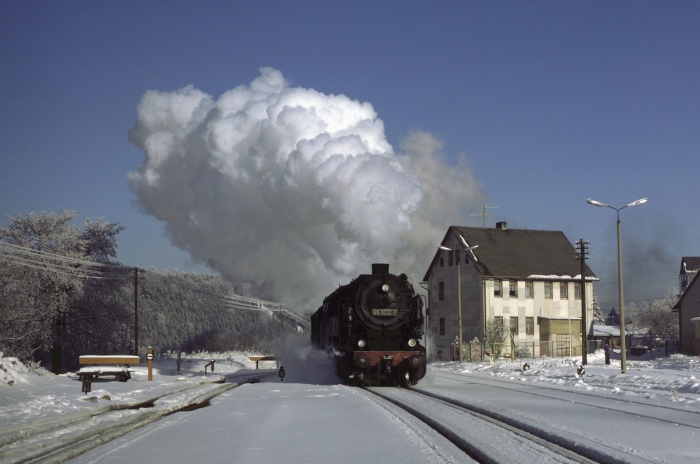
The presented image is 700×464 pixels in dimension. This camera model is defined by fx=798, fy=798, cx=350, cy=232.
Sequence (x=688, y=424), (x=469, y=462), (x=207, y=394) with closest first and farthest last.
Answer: (x=469, y=462) → (x=688, y=424) → (x=207, y=394)

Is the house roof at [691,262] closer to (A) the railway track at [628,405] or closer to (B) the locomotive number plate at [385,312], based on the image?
(A) the railway track at [628,405]

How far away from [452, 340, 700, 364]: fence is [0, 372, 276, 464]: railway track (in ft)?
129

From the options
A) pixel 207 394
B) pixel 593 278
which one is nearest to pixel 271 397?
pixel 207 394

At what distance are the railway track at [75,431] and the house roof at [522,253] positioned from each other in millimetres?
50148

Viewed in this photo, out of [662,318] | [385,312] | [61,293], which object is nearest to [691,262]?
[662,318]

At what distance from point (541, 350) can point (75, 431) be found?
57.1 m

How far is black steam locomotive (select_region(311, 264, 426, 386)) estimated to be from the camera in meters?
27.7

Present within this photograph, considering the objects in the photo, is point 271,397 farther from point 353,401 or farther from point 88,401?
point 88,401

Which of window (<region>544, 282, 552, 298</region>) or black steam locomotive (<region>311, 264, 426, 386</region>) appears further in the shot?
window (<region>544, 282, 552, 298</region>)

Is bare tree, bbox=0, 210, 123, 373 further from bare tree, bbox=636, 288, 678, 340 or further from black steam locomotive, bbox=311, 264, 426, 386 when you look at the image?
bare tree, bbox=636, 288, 678, 340

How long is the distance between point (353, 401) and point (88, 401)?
21.6ft

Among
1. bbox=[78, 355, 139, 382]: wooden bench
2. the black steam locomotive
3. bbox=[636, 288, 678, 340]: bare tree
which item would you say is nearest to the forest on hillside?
bbox=[78, 355, 139, 382]: wooden bench

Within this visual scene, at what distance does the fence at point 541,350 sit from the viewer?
59.3 metres

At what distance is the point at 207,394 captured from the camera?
2422 centimetres
